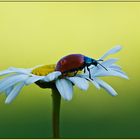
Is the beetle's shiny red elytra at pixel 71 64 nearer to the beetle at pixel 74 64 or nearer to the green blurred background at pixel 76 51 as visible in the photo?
the beetle at pixel 74 64

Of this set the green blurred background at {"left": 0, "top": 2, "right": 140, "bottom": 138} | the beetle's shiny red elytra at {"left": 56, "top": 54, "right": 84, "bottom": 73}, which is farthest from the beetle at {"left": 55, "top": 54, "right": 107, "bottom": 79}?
the green blurred background at {"left": 0, "top": 2, "right": 140, "bottom": 138}

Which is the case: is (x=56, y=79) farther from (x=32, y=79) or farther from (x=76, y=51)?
(x=76, y=51)

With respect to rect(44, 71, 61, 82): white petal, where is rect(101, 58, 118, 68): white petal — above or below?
above

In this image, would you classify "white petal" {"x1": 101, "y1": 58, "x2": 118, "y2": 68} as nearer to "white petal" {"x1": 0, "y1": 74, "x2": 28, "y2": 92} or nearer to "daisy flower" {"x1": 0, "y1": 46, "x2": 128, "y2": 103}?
"daisy flower" {"x1": 0, "y1": 46, "x2": 128, "y2": 103}

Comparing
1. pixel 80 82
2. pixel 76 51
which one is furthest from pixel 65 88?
pixel 76 51

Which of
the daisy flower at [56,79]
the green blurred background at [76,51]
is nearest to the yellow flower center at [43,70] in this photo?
the daisy flower at [56,79]

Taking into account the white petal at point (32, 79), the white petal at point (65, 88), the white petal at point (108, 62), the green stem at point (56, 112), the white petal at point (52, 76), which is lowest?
the green stem at point (56, 112)

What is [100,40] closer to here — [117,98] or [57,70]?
[117,98]
